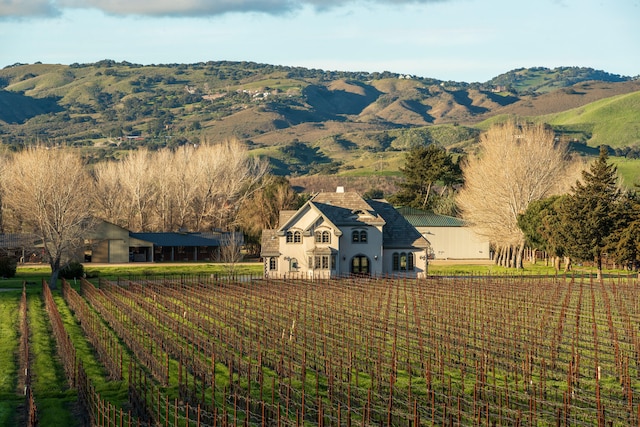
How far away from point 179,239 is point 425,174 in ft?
105

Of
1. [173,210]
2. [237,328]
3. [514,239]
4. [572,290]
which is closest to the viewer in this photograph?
[237,328]

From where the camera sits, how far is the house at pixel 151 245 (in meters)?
84.6

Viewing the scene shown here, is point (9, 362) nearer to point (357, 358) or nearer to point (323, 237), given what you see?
point (357, 358)

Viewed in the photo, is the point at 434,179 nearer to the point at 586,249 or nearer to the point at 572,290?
the point at 586,249

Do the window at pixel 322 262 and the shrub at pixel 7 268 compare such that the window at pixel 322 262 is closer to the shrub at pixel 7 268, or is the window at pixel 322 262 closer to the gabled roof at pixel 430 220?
the shrub at pixel 7 268

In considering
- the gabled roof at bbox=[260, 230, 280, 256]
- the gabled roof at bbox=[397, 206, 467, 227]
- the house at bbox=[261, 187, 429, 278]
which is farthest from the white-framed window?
the gabled roof at bbox=[397, 206, 467, 227]

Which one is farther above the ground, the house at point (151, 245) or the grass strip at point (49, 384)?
the house at point (151, 245)

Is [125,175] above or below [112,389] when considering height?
above

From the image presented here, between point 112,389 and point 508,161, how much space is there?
60.2 metres

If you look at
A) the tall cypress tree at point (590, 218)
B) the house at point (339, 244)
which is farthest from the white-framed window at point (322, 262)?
the tall cypress tree at point (590, 218)

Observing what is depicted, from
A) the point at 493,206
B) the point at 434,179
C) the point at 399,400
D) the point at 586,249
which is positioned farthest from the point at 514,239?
the point at 399,400

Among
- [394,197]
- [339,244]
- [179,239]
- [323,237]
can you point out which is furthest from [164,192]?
[323,237]

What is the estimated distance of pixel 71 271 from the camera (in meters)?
66.4

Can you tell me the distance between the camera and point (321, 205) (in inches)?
2655
